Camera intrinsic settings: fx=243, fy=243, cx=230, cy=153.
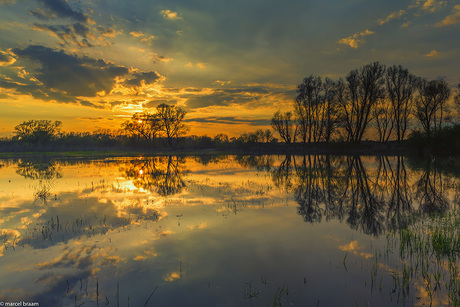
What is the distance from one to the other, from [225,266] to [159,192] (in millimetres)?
11375

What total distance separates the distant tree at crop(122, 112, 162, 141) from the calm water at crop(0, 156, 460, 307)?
7630 cm

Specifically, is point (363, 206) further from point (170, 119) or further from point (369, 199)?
point (170, 119)

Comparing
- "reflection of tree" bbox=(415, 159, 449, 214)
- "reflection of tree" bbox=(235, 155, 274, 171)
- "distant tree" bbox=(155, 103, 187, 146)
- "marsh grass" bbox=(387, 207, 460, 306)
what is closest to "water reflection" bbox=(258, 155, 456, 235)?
"reflection of tree" bbox=(415, 159, 449, 214)

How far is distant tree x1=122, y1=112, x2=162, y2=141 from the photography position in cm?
8925

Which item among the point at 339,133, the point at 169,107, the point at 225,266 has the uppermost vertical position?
the point at 169,107

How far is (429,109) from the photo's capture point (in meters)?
55.2

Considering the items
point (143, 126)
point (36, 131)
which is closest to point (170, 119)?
point (143, 126)

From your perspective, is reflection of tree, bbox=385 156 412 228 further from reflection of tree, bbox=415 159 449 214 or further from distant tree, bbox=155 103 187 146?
distant tree, bbox=155 103 187 146

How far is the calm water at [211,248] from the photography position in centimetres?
535

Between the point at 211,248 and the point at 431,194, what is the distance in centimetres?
1466

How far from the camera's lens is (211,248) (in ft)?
25.5

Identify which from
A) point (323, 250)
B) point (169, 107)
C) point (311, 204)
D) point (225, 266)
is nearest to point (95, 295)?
point (225, 266)

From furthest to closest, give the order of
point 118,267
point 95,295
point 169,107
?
point 169,107 → point 118,267 → point 95,295

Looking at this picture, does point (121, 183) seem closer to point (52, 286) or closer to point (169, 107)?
point (52, 286)
